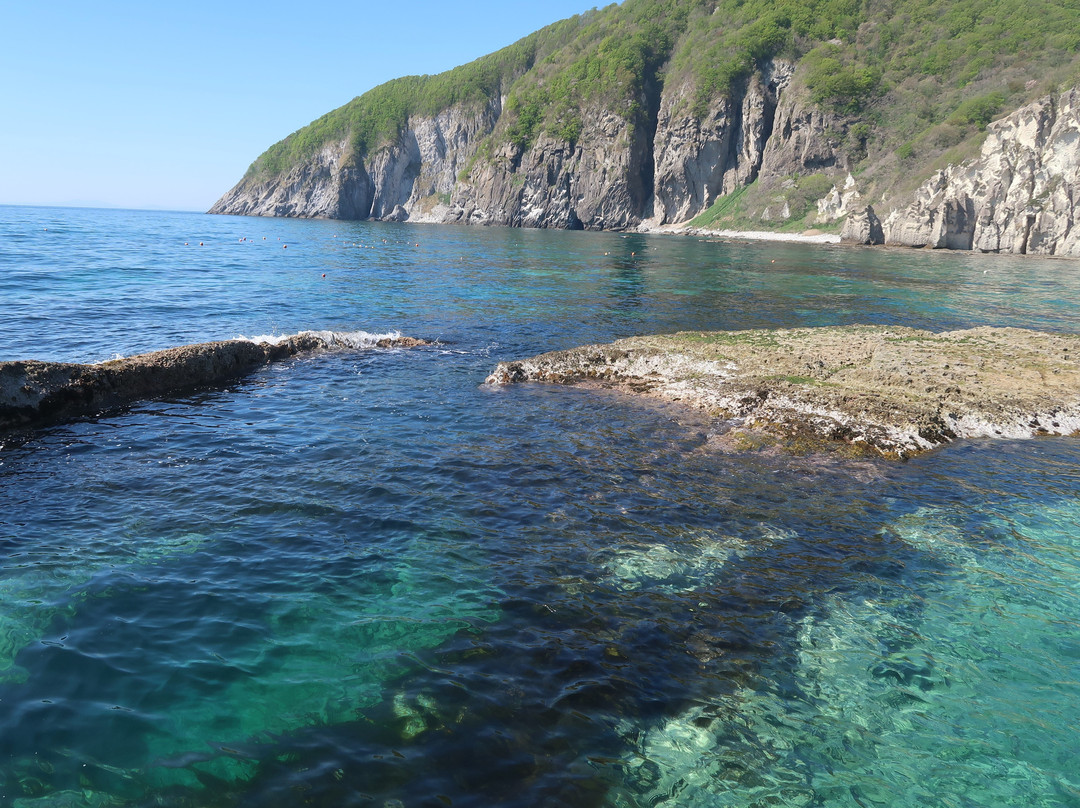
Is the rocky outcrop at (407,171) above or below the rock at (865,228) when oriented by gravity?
above

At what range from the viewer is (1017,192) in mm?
63562

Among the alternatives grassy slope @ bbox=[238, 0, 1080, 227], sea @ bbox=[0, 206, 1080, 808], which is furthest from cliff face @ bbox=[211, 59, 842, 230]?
sea @ bbox=[0, 206, 1080, 808]

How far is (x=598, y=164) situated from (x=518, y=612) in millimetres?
138092

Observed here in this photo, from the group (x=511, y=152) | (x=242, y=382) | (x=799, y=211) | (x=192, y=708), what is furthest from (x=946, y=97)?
(x=192, y=708)

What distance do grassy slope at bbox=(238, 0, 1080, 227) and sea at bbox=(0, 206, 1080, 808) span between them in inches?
3349

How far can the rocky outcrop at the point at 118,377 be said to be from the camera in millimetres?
12234

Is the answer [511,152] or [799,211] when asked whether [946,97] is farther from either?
[511,152]

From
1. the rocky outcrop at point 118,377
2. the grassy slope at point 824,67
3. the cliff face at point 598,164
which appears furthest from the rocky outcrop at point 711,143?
the rocky outcrop at point 118,377

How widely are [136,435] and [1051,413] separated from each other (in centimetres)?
1974

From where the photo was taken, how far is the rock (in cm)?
7625

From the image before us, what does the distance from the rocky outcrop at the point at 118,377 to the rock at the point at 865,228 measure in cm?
7755

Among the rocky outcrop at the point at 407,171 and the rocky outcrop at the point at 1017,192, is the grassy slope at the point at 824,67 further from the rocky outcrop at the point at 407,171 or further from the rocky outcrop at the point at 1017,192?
the rocky outcrop at the point at 1017,192

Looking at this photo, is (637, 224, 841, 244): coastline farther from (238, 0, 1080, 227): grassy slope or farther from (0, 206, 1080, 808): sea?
(0, 206, 1080, 808): sea

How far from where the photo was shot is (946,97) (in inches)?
3538
